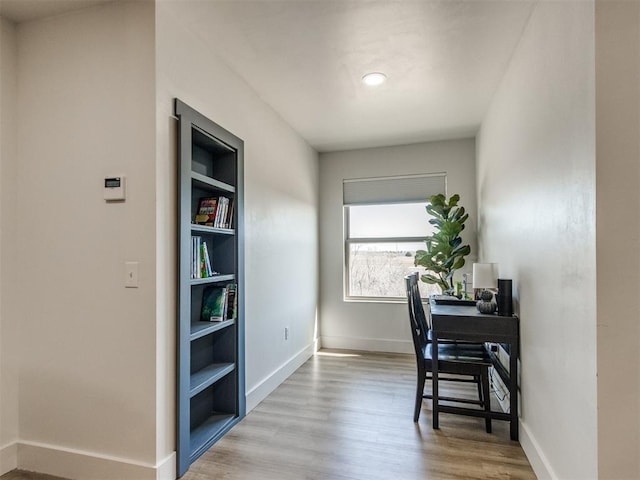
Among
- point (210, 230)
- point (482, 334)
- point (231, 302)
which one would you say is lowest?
point (482, 334)

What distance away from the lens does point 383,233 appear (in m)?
4.43

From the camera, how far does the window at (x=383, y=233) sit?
4.28 meters

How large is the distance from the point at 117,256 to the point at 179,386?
0.78 m

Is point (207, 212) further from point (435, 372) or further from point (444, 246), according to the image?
point (444, 246)

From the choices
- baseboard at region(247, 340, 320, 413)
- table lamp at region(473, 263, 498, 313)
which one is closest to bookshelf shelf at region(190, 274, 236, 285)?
baseboard at region(247, 340, 320, 413)

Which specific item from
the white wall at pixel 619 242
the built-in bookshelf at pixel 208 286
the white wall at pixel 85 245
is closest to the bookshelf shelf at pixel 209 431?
the built-in bookshelf at pixel 208 286

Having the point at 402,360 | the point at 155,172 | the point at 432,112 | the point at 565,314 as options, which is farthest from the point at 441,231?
the point at 155,172

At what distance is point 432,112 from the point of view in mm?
3314

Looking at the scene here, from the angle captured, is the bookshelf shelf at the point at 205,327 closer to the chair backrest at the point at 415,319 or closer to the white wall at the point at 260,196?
the white wall at the point at 260,196

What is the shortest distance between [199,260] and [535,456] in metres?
2.22

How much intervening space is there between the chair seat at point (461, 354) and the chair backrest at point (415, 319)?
0.06 meters

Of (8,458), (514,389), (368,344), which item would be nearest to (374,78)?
(514,389)

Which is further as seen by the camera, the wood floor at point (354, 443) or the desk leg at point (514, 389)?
the desk leg at point (514, 389)

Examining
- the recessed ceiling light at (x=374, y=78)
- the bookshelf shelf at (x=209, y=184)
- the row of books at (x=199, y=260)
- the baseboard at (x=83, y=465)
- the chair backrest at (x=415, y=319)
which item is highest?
the recessed ceiling light at (x=374, y=78)
